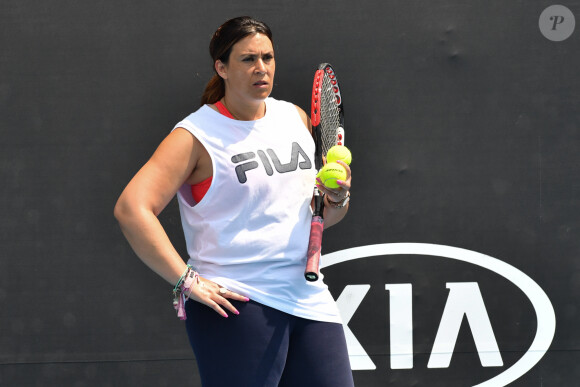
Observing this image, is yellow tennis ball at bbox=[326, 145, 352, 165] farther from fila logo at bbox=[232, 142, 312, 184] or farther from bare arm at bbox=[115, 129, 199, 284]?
bare arm at bbox=[115, 129, 199, 284]

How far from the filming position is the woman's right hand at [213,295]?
1.67m

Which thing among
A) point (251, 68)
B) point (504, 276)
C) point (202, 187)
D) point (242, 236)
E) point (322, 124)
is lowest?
point (504, 276)

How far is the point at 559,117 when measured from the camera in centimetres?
257

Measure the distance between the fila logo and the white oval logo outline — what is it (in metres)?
0.80

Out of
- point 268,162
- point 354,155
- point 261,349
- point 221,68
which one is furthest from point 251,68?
point 354,155

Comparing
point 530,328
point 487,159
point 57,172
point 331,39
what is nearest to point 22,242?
point 57,172

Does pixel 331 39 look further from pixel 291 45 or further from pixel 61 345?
pixel 61 345

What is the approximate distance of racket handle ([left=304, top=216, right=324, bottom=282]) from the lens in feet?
5.75

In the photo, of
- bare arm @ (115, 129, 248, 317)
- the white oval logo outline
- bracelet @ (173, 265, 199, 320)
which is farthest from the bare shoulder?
the white oval logo outline

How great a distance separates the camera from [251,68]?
181cm

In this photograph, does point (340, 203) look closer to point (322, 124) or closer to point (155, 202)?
point (322, 124)

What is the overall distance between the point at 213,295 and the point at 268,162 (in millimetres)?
335

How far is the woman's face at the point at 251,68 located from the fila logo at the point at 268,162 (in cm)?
15

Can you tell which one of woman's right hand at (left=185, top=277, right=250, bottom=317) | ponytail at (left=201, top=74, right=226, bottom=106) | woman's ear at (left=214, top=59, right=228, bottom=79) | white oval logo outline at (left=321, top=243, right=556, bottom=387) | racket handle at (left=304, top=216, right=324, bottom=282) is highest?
woman's ear at (left=214, top=59, right=228, bottom=79)
